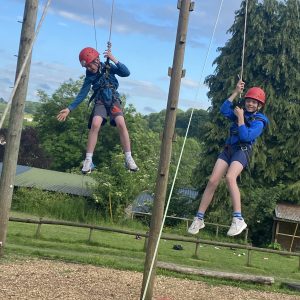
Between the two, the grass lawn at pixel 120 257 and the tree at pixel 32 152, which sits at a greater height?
the tree at pixel 32 152

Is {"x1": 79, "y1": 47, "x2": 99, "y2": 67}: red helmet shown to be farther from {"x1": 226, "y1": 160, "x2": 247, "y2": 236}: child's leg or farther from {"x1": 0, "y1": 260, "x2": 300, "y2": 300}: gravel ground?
{"x1": 0, "y1": 260, "x2": 300, "y2": 300}: gravel ground

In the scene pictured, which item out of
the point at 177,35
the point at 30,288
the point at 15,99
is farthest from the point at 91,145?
the point at 15,99

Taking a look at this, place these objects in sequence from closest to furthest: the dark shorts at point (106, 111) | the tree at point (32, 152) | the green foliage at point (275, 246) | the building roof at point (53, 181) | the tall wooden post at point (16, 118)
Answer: the dark shorts at point (106, 111), the tall wooden post at point (16, 118), the green foliage at point (275, 246), the building roof at point (53, 181), the tree at point (32, 152)

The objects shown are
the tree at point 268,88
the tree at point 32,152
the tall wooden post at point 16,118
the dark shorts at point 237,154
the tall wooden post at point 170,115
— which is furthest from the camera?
the tree at point 32,152

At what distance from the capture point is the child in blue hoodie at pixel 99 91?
839 cm

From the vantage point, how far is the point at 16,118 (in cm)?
1266

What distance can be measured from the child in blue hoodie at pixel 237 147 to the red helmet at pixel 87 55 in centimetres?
198

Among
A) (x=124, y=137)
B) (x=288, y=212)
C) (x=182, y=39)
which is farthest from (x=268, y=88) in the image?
(x=124, y=137)

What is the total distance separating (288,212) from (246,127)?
26.9m

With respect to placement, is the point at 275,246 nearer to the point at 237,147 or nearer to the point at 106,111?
the point at 106,111

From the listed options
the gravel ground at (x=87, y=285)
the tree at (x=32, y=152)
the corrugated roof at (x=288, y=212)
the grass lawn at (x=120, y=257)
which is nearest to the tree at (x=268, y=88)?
the corrugated roof at (x=288, y=212)

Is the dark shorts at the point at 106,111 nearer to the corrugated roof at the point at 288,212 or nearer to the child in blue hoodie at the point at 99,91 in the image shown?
the child in blue hoodie at the point at 99,91

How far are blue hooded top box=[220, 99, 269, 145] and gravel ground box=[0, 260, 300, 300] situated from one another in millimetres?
4746

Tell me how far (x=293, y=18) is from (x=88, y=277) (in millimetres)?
17801
